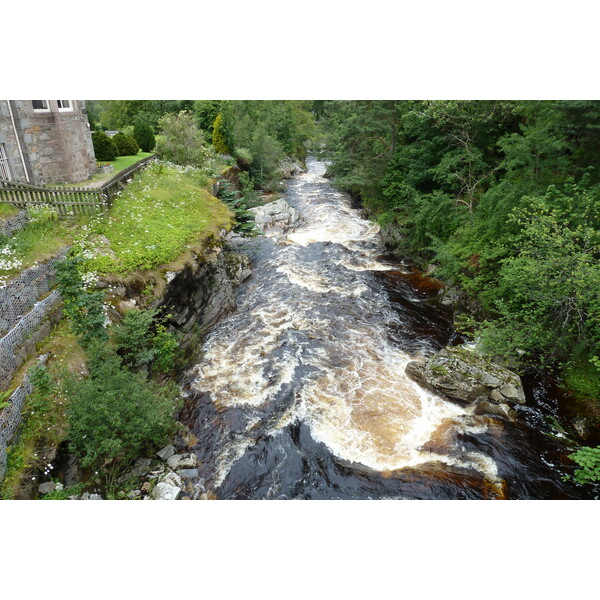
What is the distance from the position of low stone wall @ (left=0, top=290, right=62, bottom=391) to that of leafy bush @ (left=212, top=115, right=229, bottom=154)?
74.7 ft

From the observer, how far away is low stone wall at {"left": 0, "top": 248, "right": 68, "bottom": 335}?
8.68 metres

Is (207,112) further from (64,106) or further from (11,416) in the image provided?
(11,416)

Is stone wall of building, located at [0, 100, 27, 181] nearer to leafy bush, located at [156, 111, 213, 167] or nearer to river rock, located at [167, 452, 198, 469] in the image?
leafy bush, located at [156, 111, 213, 167]

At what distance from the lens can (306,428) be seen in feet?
32.4

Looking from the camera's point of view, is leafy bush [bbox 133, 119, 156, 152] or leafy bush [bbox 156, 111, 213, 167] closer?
leafy bush [bbox 156, 111, 213, 167]

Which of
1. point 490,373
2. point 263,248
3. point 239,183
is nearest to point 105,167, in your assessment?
point 263,248

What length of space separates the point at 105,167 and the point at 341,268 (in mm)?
12401

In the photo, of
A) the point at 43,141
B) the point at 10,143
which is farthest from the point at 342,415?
the point at 10,143

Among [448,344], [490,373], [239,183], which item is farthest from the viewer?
[239,183]

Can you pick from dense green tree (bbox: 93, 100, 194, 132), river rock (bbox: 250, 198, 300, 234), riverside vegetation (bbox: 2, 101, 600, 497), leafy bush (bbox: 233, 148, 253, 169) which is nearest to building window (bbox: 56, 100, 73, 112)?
riverside vegetation (bbox: 2, 101, 600, 497)

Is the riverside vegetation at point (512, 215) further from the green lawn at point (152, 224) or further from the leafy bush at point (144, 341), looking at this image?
the green lawn at point (152, 224)

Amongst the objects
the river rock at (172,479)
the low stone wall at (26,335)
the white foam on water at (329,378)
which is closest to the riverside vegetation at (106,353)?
the low stone wall at (26,335)

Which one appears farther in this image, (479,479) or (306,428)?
(306,428)

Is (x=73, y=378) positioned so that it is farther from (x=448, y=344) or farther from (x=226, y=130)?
(x=226, y=130)
